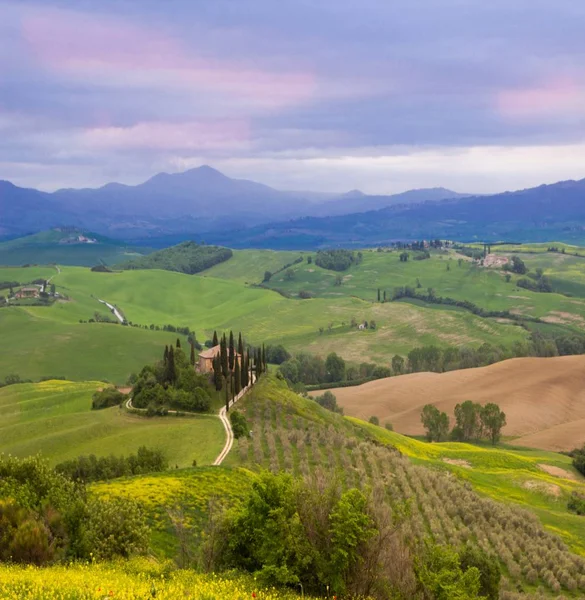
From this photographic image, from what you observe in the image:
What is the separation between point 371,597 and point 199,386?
63.8 m

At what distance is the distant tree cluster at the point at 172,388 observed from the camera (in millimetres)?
82688

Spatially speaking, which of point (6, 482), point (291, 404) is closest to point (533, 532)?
point (291, 404)

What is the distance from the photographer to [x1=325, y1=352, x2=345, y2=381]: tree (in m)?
185

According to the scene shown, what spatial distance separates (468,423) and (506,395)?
94.7 feet

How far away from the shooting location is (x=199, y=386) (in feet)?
285

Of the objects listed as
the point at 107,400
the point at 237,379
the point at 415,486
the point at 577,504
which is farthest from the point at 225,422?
the point at 577,504

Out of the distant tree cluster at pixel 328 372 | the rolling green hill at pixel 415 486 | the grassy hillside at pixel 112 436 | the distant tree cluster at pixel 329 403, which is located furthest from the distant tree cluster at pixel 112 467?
the distant tree cluster at pixel 328 372

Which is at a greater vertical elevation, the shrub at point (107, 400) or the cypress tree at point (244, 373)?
the cypress tree at point (244, 373)

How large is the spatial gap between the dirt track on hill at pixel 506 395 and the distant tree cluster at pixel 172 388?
6233 cm

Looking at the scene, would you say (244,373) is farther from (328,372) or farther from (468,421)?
(328,372)

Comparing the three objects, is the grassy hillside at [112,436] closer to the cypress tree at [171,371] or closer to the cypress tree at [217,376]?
the cypress tree at [171,371]

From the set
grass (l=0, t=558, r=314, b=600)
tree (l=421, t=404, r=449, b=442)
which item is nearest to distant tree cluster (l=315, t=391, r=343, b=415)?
tree (l=421, t=404, r=449, b=442)

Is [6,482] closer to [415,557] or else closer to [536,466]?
[415,557]

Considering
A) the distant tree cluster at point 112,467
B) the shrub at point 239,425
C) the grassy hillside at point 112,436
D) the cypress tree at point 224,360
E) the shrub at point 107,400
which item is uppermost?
the cypress tree at point 224,360
